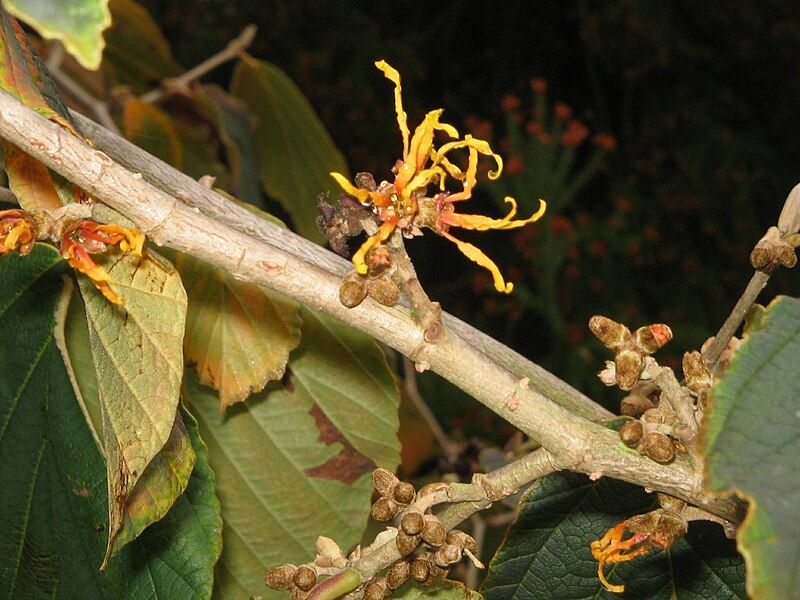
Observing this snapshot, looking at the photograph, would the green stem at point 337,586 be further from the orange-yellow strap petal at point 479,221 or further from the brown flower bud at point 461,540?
the orange-yellow strap petal at point 479,221

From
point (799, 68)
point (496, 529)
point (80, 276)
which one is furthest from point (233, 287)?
point (799, 68)

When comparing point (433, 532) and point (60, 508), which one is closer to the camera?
point (433, 532)

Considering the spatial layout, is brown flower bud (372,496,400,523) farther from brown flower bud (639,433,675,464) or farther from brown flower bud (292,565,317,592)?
brown flower bud (639,433,675,464)

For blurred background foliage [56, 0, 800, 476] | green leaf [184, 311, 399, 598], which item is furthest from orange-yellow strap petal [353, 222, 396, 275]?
A: blurred background foliage [56, 0, 800, 476]

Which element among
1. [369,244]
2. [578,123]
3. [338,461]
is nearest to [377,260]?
[369,244]

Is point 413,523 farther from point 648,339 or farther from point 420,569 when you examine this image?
point 648,339

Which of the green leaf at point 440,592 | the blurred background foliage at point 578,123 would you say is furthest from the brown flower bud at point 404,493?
the blurred background foliage at point 578,123
